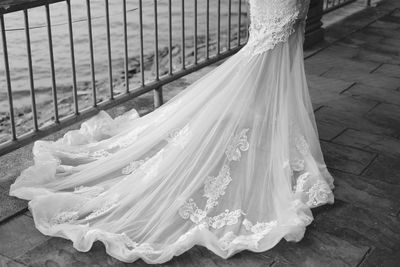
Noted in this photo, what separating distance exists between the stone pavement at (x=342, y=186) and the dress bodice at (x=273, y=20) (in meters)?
0.80

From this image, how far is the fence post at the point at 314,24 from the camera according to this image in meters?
5.79

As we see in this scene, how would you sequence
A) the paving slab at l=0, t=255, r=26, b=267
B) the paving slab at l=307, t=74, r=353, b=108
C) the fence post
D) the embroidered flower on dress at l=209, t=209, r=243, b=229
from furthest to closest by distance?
the fence post < the paving slab at l=307, t=74, r=353, b=108 < the embroidered flower on dress at l=209, t=209, r=243, b=229 < the paving slab at l=0, t=255, r=26, b=267

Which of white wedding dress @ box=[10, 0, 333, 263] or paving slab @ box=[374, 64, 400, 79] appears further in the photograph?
paving slab @ box=[374, 64, 400, 79]

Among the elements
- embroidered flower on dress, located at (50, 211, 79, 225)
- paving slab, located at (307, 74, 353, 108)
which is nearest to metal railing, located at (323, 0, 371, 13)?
paving slab, located at (307, 74, 353, 108)

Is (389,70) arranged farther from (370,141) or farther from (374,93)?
(370,141)

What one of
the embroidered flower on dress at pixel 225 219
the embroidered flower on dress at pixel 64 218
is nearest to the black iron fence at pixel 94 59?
the embroidered flower on dress at pixel 64 218

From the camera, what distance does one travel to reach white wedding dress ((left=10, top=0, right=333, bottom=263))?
2781 millimetres

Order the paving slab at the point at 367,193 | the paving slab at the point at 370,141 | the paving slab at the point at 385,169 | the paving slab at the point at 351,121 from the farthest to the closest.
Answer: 1. the paving slab at the point at 351,121
2. the paving slab at the point at 370,141
3. the paving slab at the point at 385,169
4. the paving slab at the point at 367,193

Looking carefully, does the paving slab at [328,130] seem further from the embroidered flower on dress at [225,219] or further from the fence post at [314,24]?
the fence post at [314,24]

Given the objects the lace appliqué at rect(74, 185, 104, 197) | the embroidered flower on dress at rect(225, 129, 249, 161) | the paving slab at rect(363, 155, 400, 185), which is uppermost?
the embroidered flower on dress at rect(225, 129, 249, 161)

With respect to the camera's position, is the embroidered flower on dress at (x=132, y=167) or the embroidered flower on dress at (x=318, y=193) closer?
the embroidered flower on dress at (x=318, y=193)

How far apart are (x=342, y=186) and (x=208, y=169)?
2.55 feet

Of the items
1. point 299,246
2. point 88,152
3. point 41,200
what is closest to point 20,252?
point 41,200

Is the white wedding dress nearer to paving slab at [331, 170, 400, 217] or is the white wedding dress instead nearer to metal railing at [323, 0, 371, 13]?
paving slab at [331, 170, 400, 217]
